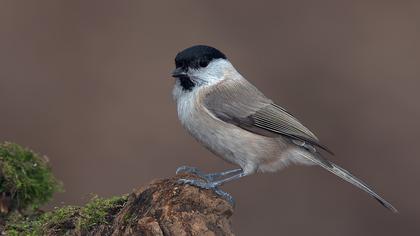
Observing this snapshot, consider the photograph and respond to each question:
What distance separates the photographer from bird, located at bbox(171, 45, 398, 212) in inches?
186

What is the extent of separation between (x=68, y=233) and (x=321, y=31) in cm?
666

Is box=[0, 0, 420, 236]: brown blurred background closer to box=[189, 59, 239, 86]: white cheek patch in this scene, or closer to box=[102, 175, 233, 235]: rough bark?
box=[189, 59, 239, 86]: white cheek patch

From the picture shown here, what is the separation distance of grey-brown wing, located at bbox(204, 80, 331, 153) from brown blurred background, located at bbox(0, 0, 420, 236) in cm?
313

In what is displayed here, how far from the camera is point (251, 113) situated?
496 cm

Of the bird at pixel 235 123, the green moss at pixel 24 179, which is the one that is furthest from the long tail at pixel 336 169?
the green moss at pixel 24 179

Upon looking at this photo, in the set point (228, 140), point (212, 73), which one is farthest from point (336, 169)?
point (212, 73)

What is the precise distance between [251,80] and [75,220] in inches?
219

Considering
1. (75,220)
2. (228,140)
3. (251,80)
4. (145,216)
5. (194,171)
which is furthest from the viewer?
(251,80)

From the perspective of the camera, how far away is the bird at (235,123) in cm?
473

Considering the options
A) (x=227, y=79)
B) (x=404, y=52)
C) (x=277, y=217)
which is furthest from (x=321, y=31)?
(x=227, y=79)

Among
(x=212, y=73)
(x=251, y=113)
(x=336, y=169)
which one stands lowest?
(x=336, y=169)

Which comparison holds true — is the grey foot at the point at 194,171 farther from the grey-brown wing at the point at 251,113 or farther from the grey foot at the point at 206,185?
the grey-brown wing at the point at 251,113

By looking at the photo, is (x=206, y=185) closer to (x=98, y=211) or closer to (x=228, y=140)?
(x=98, y=211)

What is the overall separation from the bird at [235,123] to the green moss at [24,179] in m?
1.07
